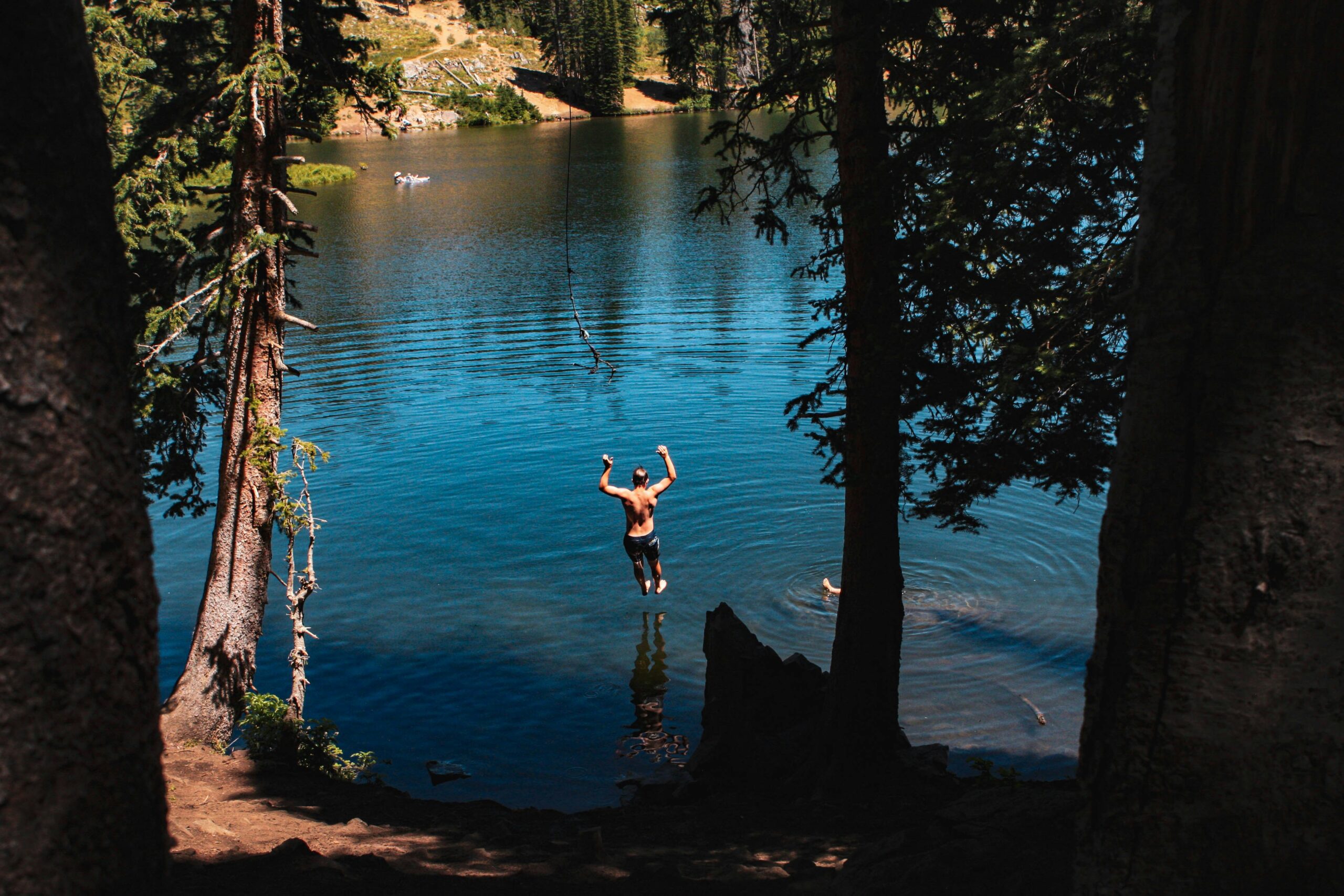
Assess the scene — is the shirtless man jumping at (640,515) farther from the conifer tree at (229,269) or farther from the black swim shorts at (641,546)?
the conifer tree at (229,269)

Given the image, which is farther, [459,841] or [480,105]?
[480,105]

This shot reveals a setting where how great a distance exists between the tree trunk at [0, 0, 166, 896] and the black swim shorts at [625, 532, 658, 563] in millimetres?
11676

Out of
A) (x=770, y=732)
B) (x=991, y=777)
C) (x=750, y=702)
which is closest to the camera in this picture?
(x=991, y=777)

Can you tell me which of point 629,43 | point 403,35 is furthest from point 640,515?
point 403,35

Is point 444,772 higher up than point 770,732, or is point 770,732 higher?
point 770,732

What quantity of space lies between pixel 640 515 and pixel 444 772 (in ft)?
14.6

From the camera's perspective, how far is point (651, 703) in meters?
12.1

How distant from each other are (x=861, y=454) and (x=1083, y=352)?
198 cm

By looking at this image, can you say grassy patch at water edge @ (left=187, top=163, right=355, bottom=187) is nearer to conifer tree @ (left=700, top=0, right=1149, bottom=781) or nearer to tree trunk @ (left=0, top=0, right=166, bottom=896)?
conifer tree @ (left=700, top=0, right=1149, bottom=781)

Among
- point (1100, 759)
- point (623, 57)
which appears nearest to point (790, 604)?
point (1100, 759)

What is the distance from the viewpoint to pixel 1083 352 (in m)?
7.36

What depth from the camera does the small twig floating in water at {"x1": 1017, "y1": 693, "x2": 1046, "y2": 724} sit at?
450 inches

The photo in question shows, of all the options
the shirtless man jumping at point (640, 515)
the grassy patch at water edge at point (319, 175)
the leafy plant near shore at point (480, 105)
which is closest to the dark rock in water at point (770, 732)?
the shirtless man jumping at point (640, 515)

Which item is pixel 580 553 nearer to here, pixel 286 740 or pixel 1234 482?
pixel 286 740
